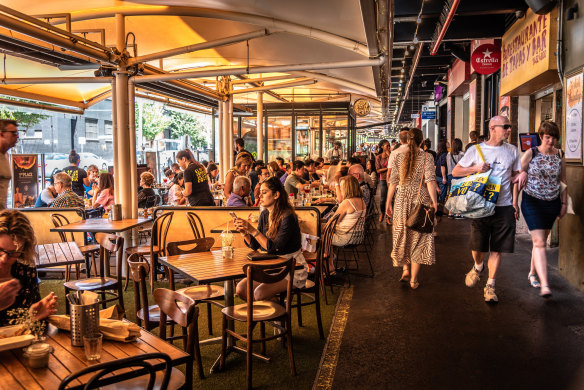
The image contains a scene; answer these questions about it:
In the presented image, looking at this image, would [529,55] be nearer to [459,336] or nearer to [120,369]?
[459,336]

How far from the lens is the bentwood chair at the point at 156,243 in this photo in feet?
21.7

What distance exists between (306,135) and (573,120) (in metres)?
14.0

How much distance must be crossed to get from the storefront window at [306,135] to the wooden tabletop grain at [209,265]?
597 inches

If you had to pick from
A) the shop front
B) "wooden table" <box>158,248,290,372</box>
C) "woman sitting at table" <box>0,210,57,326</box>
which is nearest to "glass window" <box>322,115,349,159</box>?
the shop front

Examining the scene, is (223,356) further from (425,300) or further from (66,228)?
(66,228)

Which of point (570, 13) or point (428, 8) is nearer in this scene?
point (570, 13)

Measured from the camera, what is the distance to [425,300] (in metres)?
5.93

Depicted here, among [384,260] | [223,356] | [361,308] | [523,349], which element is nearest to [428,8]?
[384,260]

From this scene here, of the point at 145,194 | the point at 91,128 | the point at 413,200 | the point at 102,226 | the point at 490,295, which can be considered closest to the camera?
the point at 490,295

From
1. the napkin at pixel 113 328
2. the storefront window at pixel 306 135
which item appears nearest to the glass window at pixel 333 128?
the storefront window at pixel 306 135

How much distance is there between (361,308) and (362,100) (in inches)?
534

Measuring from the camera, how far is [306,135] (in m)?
19.9

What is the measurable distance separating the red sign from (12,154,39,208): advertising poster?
31.4ft

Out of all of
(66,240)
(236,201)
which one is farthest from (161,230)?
(66,240)
